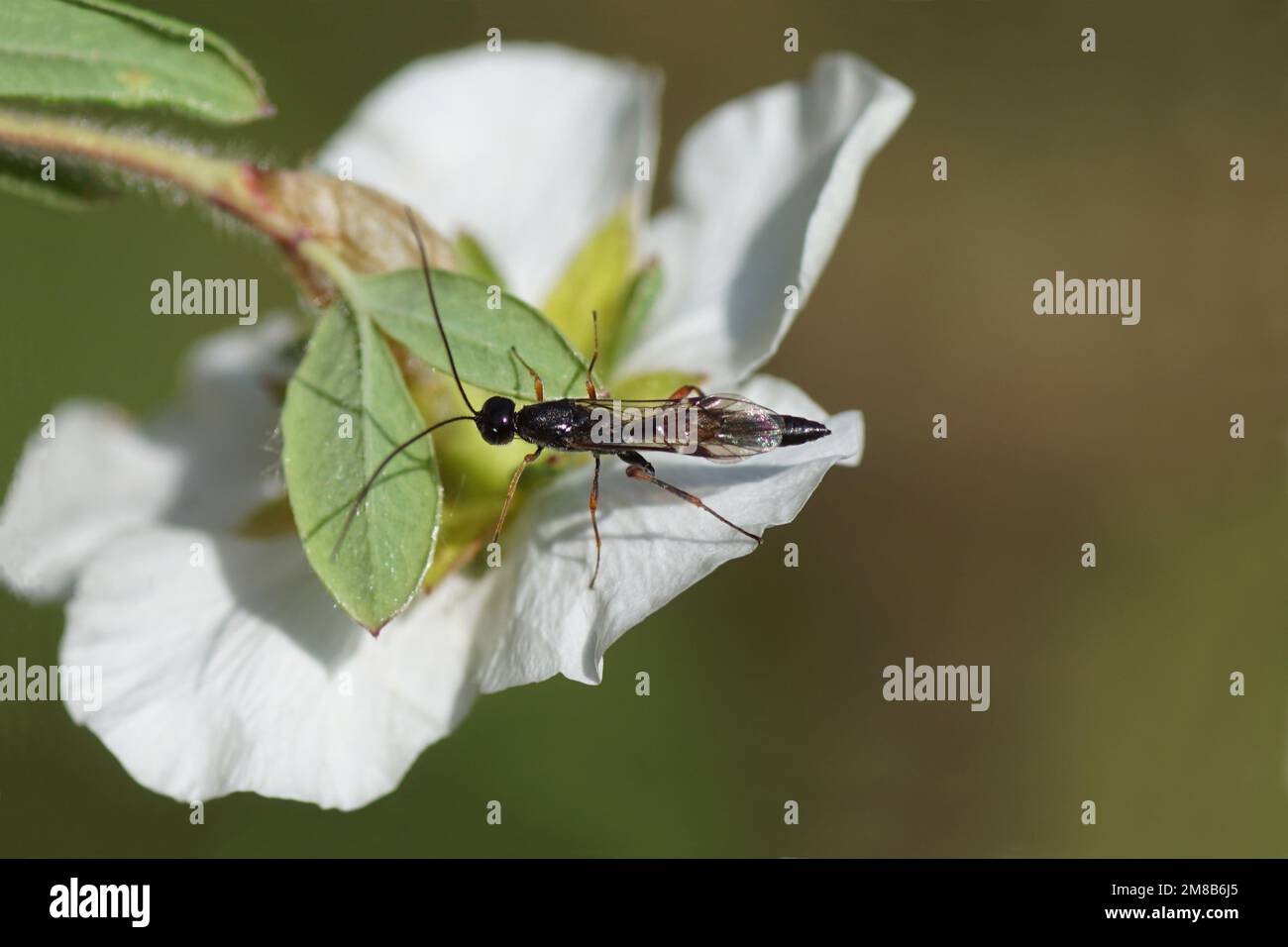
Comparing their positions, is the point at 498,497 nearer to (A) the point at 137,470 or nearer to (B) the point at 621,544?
(B) the point at 621,544

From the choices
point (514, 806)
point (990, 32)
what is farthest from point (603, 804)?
point (990, 32)

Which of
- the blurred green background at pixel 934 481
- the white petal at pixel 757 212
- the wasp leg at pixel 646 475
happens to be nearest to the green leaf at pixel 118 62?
the wasp leg at pixel 646 475

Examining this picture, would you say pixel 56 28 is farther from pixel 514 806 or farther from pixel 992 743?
pixel 992 743

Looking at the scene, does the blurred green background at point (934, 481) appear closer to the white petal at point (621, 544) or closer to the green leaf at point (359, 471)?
the white petal at point (621, 544)

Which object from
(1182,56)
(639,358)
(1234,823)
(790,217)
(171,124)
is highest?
(1182,56)

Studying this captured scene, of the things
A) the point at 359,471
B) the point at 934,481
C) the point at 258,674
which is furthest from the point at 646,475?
the point at 934,481

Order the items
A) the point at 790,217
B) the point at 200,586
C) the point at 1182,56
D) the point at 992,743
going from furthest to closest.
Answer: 1. the point at 1182,56
2. the point at 992,743
3. the point at 790,217
4. the point at 200,586

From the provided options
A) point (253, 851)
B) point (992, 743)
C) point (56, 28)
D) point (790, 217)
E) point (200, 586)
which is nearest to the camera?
point (56, 28)
